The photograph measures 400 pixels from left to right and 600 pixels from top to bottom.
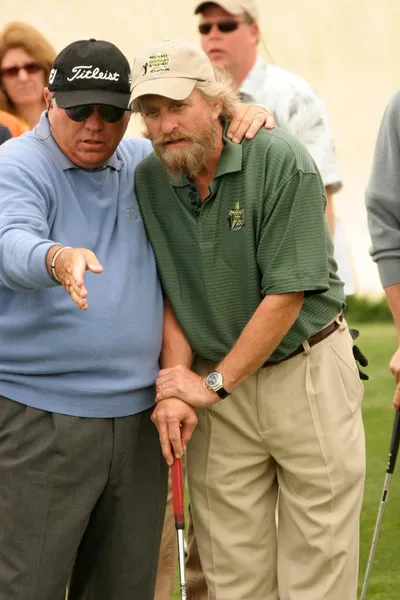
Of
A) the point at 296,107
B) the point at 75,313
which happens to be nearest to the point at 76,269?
the point at 75,313

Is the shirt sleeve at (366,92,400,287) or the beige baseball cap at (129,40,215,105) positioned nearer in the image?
the beige baseball cap at (129,40,215,105)

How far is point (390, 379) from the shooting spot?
7621 millimetres

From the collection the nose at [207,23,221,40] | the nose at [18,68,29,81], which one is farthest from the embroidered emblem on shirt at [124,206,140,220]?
the nose at [207,23,221,40]

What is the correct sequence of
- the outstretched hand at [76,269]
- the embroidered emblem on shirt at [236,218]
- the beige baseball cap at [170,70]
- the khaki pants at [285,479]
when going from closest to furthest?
the outstretched hand at [76,269] → the beige baseball cap at [170,70] → the embroidered emblem on shirt at [236,218] → the khaki pants at [285,479]

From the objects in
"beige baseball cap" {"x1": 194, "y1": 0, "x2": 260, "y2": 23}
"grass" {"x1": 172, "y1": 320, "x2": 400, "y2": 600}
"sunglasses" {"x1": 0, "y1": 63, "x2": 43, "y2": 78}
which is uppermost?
"beige baseball cap" {"x1": 194, "y1": 0, "x2": 260, "y2": 23}

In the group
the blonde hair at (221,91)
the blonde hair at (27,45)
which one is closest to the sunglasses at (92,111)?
the blonde hair at (221,91)

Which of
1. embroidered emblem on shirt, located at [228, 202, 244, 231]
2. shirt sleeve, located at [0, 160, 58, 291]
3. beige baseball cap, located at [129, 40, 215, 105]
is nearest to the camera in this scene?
shirt sleeve, located at [0, 160, 58, 291]

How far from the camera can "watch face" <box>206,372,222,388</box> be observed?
3.08 meters

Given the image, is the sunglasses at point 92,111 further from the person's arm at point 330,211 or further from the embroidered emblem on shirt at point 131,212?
the person's arm at point 330,211

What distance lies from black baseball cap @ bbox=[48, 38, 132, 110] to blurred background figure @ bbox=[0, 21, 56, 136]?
1.52 metres

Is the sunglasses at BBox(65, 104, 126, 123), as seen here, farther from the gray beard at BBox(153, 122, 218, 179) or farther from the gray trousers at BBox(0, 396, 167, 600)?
the gray trousers at BBox(0, 396, 167, 600)

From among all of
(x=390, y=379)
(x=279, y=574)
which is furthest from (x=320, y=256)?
(x=390, y=379)

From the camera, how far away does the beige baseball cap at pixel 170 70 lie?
9.50ft

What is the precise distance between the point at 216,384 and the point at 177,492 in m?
0.31
